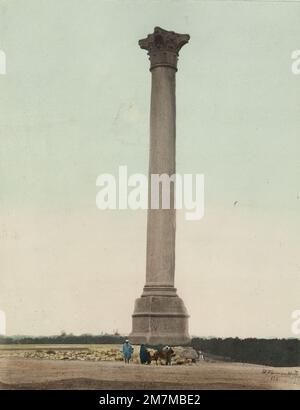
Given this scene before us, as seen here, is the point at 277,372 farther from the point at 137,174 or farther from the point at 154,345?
the point at 137,174

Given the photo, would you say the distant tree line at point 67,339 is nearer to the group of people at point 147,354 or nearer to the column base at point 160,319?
the column base at point 160,319

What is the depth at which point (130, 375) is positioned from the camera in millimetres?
15562

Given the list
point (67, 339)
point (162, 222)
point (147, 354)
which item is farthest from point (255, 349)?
point (67, 339)

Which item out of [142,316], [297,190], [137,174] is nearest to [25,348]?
[142,316]

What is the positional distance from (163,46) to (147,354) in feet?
32.8

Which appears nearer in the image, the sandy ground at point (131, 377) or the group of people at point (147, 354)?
the sandy ground at point (131, 377)

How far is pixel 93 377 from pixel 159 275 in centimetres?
538

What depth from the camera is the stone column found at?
63.3 feet

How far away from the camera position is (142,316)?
1942cm

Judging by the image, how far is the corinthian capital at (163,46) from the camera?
2027 cm

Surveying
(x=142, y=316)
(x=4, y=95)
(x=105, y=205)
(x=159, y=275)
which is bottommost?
(x=142, y=316)

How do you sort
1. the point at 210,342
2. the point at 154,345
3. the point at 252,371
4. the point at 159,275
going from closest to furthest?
the point at 252,371, the point at 154,345, the point at 159,275, the point at 210,342

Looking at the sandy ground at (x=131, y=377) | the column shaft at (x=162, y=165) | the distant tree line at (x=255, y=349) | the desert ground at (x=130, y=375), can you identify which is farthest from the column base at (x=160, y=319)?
the distant tree line at (x=255, y=349)

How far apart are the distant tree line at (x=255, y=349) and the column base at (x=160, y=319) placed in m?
1.87
